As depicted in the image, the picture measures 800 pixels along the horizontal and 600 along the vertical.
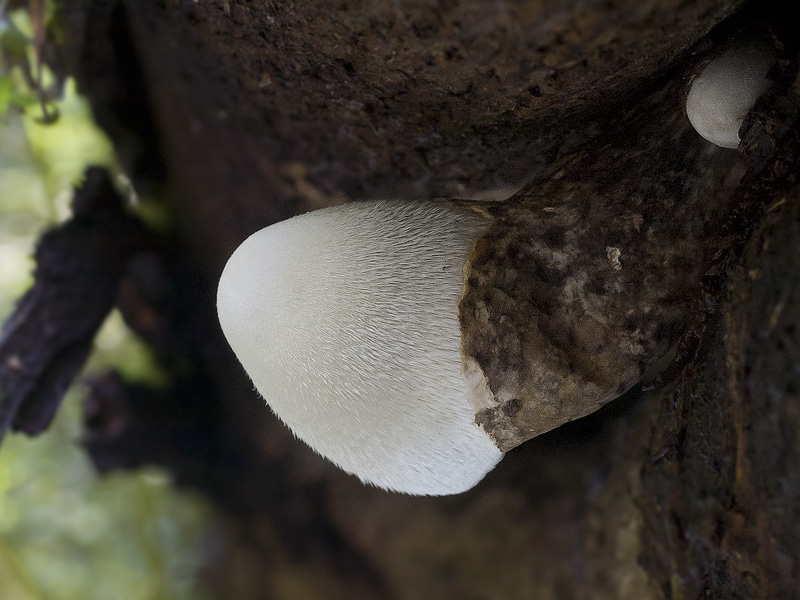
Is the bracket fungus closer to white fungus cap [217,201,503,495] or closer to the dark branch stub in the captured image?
white fungus cap [217,201,503,495]

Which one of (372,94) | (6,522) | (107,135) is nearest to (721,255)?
(372,94)

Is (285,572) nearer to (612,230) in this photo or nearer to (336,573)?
(336,573)

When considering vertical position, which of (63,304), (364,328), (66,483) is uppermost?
(364,328)

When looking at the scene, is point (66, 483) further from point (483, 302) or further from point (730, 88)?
point (730, 88)

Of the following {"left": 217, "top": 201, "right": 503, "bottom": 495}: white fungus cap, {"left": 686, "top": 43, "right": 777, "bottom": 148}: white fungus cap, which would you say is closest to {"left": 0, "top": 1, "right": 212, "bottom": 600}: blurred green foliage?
{"left": 217, "top": 201, "right": 503, "bottom": 495}: white fungus cap

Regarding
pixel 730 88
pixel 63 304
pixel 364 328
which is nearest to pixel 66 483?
pixel 63 304

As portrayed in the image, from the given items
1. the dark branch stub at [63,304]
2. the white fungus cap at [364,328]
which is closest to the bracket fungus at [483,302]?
the white fungus cap at [364,328]
